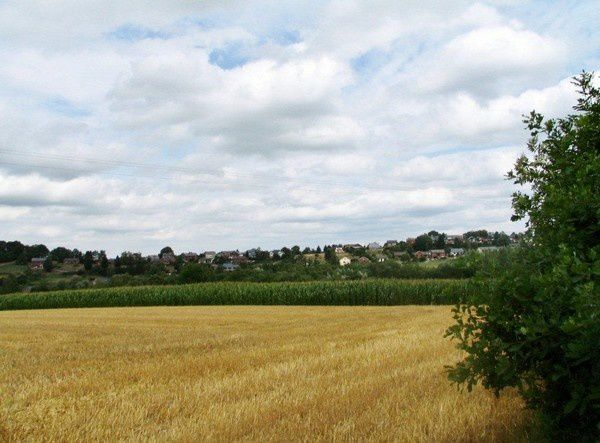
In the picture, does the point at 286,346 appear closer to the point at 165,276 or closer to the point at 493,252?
the point at 493,252

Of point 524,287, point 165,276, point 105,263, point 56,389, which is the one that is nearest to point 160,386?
point 56,389

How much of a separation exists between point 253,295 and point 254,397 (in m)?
41.2

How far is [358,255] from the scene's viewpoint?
93312 millimetres

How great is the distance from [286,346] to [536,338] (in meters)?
9.21

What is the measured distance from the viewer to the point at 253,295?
48.5 m

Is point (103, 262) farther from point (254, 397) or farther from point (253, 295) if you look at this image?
point (254, 397)

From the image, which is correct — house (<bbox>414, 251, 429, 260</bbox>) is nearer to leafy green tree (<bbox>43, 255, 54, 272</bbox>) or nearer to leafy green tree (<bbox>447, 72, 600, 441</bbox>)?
leafy green tree (<bbox>43, 255, 54, 272</bbox>)

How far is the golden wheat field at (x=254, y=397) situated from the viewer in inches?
239

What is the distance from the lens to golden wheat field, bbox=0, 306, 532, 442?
6.08m

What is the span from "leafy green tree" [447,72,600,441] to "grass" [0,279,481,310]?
3380 centimetres

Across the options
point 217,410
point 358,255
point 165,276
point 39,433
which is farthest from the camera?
point 358,255

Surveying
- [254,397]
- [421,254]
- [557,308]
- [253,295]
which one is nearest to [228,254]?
[421,254]

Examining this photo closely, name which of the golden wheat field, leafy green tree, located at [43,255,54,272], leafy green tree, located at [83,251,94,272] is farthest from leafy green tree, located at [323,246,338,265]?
the golden wheat field

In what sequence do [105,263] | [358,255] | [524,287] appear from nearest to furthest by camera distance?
[524,287]
[105,263]
[358,255]
